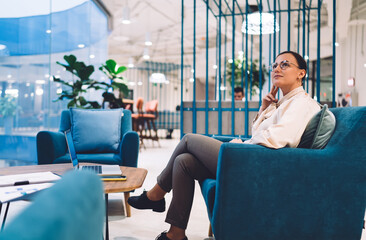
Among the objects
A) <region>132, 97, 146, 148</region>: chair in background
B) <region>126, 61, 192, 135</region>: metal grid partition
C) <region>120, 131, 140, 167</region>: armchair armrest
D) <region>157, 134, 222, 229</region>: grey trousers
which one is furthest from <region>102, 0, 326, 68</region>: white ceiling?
<region>157, 134, 222, 229</region>: grey trousers

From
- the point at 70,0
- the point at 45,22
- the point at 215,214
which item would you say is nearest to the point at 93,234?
the point at 215,214

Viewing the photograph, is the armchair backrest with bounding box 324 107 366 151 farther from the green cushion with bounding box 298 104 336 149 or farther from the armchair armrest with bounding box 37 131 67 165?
the armchair armrest with bounding box 37 131 67 165

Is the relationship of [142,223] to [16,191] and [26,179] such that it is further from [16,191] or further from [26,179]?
[16,191]

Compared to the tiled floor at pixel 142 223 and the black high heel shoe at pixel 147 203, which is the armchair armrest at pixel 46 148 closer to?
the tiled floor at pixel 142 223

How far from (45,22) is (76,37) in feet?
3.62

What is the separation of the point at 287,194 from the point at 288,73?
891mm

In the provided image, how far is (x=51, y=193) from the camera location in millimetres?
280

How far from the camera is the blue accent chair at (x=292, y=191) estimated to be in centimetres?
153

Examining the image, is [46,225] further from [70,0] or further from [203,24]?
[203,24]

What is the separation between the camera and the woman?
5.53 ft

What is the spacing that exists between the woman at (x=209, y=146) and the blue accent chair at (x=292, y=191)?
149 mm

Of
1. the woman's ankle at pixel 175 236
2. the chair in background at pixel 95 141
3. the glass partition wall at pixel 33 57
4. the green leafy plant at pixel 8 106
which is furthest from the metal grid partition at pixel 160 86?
the woman's ankle at pixel 175 236

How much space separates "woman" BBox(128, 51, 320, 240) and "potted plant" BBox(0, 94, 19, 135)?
2975 millimetres

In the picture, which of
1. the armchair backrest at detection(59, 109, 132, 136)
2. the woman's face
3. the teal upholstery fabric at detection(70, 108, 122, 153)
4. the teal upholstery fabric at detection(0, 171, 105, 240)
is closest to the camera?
the teal upholstery fabric at detection(0, 171, 105, 240)
